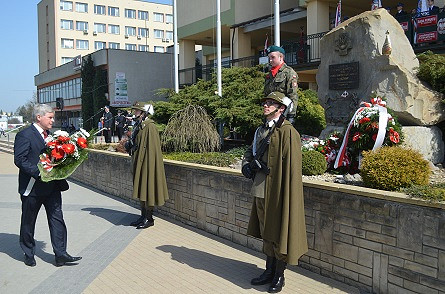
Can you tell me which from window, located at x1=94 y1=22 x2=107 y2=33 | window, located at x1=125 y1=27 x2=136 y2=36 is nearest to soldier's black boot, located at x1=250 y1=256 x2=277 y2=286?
window, located at x1=94 y1=22 x2=107 y2=33

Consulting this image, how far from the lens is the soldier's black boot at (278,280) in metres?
4.83

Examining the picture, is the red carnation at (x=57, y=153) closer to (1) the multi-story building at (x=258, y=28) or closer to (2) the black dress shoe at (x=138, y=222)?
(2) the black dress shoe at (x=138, y=222)

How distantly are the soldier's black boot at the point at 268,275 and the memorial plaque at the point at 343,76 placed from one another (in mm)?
4611

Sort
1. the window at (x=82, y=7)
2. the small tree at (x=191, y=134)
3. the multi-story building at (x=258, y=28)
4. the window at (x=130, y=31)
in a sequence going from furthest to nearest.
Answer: the window at (x=130, y=31)
the window at (x=82, y=7)
the multi-story building at (x=258, y=28)
the small tree at (x=191, y=134)

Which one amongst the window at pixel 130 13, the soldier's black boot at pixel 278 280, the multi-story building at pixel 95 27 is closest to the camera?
the soldier's black boot at pixel 278 280

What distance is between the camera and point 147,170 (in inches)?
304

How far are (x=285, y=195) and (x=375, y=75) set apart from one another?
4.50m

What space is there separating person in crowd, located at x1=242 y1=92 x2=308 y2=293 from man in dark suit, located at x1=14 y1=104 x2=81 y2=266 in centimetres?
269

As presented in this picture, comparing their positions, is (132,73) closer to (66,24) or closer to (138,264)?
(138,264)

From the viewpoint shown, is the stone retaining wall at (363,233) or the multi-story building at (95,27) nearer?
the stone retaining wall at (363,233)

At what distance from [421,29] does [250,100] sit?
279 inches

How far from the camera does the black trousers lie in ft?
19.0

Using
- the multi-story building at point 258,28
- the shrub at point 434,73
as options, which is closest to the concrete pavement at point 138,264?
the shrub at point 434,73

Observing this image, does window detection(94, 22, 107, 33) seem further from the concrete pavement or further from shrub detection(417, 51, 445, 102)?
shrub detection(417, 51, 445, 102)
